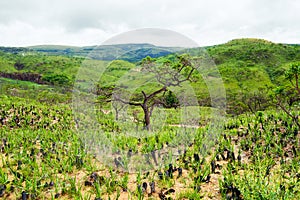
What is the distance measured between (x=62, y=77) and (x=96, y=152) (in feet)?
230

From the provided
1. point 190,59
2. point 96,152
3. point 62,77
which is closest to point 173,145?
point 96,152

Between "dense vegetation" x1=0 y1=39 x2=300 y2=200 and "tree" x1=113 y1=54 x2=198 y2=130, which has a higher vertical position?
"tree" x1=113 y1=54 x2=198 y2=130

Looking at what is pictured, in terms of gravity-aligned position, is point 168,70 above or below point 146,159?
above

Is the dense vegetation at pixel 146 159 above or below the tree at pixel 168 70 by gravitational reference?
below

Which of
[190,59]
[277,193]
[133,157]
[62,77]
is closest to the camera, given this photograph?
[277,193]

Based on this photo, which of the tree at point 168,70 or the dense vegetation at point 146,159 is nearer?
the dense vegetation at point 146,159

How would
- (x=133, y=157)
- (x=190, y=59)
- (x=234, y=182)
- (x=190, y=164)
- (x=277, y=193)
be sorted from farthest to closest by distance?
(x=190, y=59), (x=133, y=157), (x=190, y=164), (x=234, y=182), (x=277, y=193)

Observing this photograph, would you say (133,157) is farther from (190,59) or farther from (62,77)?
(62,77)

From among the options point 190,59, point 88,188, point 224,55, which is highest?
point 224,55

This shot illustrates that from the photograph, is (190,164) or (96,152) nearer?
(190,164)

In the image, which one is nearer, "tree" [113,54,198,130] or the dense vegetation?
the dense vegetation

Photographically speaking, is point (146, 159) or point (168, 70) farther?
point (168, 70)

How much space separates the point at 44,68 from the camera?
8644 centimetres

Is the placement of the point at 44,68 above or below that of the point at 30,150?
above
